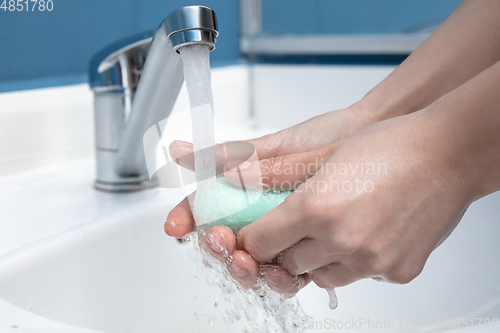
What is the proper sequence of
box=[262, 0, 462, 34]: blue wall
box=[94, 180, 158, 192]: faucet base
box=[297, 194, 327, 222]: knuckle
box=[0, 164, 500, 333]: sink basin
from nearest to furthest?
box=[297, 194, 327, 222]: knuckle
box=[0, 164, 500, 333]: sink basin
box=[94, 180, 158, 192]: faucet base
box=[262, 0, 462, 34]: blue wall

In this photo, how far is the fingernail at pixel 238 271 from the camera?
36cm

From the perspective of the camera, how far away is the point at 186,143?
0.39 m

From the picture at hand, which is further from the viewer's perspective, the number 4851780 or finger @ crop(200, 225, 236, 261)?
the number 4851780

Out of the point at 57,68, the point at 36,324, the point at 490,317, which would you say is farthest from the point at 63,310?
the point at 490,317

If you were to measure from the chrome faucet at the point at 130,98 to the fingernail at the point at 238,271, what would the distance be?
0.18 meters

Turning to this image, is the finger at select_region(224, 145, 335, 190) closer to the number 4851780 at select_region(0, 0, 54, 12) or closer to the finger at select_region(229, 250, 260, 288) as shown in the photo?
the finger at select_region(229, 250, 260, 288)

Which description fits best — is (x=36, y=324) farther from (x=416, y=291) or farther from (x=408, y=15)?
(x=408, y=15)

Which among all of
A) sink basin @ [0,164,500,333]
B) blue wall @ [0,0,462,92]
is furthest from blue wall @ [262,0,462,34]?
sink basin @ [0,164,500,333]

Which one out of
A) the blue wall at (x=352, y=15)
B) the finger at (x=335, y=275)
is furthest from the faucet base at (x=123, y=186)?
the blue wall at (x=352, y=15)

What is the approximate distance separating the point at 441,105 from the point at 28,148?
0.46m

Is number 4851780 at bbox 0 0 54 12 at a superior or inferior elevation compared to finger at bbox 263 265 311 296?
superior

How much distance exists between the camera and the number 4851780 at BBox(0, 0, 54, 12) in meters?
0.54

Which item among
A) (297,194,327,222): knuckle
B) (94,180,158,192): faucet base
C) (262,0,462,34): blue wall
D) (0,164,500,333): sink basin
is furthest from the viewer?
(262,0,462,34): blue wall

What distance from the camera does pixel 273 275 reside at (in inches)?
14.8
